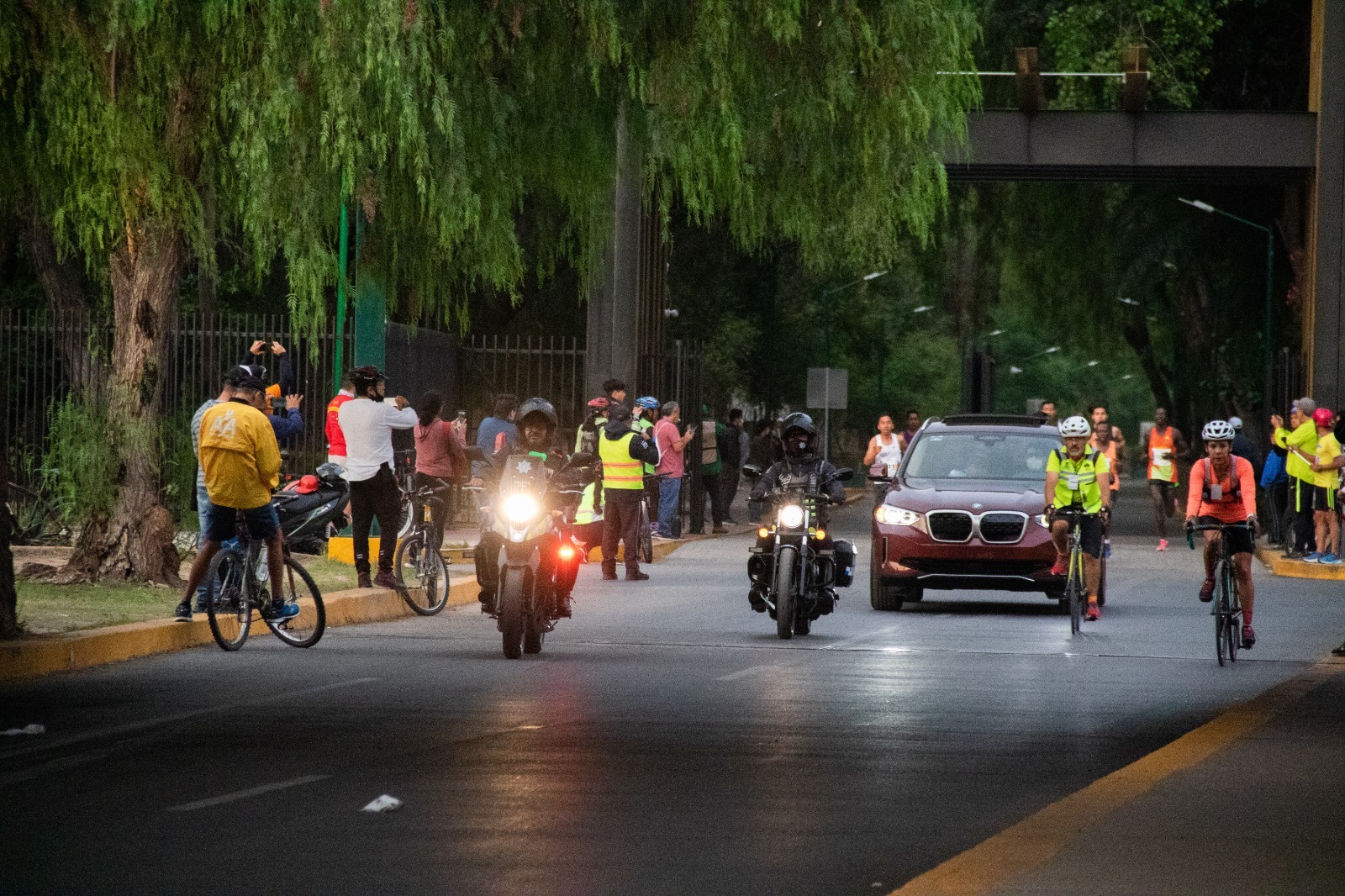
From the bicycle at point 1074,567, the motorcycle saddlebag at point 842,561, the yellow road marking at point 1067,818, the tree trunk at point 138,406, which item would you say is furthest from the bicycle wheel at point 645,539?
the yellow road marking at point 1067,818

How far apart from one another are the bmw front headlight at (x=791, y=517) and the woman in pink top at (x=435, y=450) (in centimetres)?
505

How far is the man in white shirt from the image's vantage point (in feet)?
60.2

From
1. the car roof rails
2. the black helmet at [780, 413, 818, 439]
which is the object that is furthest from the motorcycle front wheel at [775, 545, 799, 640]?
the car roof rails

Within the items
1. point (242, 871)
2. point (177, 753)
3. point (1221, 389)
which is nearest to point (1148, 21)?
point (1221, 389)

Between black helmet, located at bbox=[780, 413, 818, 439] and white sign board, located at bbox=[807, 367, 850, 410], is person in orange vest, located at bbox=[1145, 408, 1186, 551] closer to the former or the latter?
white sign board, located at bbox=[807, 367, 850, 410]

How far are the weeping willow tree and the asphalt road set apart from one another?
9.04 ft

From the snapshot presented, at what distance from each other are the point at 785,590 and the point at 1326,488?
37.7 feet

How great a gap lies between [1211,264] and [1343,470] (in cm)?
2248

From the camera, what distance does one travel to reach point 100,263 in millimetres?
18984

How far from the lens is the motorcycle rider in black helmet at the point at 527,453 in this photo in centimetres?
1551

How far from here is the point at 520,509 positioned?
15406 millimetres

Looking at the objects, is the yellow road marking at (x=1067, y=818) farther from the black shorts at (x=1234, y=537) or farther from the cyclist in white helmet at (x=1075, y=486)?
the cyclist in white helmet at (x=1075, y=486)

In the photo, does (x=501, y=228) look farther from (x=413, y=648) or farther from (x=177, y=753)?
(x=177, y=753)

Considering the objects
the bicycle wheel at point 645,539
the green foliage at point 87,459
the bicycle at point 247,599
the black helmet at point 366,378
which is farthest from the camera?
the bicycle wheel at point 645,539
